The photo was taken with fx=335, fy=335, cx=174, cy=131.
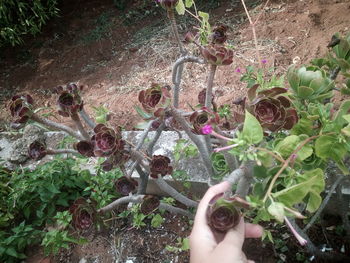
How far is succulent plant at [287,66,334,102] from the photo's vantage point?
970 mm

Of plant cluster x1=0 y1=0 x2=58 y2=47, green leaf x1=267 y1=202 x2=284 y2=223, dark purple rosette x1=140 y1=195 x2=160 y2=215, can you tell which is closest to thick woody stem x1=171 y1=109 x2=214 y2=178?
dark purple rosette x1=140 y1=195 x2=160 y2=215

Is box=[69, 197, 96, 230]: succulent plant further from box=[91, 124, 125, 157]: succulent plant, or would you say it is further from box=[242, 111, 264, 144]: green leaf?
box=[242, 111, 264, 144]: green leaf

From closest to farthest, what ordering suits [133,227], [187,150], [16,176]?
[187,150] → [133,227] → [16,176]

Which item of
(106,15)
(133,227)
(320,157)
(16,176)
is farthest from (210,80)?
(106,15)

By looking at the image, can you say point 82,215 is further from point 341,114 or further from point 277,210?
point 341,114

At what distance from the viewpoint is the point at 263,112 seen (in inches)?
A: 33.9

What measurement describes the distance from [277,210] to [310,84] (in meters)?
0.45

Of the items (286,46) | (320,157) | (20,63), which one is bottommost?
(286,46)

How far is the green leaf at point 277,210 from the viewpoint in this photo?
0.67 meters

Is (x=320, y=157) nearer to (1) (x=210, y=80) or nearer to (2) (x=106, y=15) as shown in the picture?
(1) (x=210, y=80)

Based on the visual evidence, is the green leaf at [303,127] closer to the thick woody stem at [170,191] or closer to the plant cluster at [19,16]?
the thick woody stem at [170,191]

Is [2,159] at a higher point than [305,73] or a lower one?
lower

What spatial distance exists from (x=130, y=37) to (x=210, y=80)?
317cm

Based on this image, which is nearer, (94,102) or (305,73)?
(305,73)
